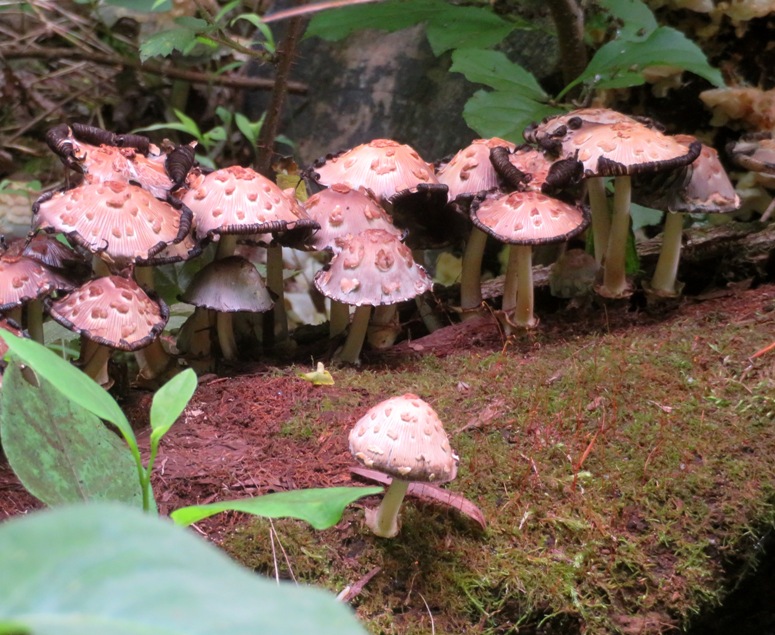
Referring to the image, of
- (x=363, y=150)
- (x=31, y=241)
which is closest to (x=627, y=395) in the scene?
(x=363, y=150)

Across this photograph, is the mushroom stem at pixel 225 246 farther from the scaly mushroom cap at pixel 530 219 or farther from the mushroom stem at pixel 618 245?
the mushroom stem at pixel 618 245

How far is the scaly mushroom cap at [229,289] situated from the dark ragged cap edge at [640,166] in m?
1.28

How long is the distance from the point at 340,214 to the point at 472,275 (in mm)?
736

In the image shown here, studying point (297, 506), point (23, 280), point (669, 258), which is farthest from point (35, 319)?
point (669, 258)

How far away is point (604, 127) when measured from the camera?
9.38 feet

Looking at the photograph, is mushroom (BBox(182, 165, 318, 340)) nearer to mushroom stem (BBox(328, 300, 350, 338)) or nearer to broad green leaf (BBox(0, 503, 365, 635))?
mushroom stem (BBox(328, 300, 350, 338))

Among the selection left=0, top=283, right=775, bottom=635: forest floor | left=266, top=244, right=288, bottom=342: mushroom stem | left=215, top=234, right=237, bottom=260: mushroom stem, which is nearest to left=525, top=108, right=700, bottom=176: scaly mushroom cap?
left=0, top=283, right=775, bottom=635: forest floor

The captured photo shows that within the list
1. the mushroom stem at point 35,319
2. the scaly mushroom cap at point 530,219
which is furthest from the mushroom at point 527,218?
the mushroom stem at point 35,319

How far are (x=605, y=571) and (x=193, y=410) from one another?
1.43 m

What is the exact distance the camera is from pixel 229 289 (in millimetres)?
2768

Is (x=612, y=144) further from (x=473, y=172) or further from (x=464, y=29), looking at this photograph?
(x=464, y=29)

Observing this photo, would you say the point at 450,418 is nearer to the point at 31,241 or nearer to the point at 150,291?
the point at 150,291

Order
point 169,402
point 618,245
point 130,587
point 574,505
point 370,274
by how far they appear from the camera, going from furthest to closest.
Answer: point 618,245, point 370,274, point 574,505, point 169,402, point 130,587

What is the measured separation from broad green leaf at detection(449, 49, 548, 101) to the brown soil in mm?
974
